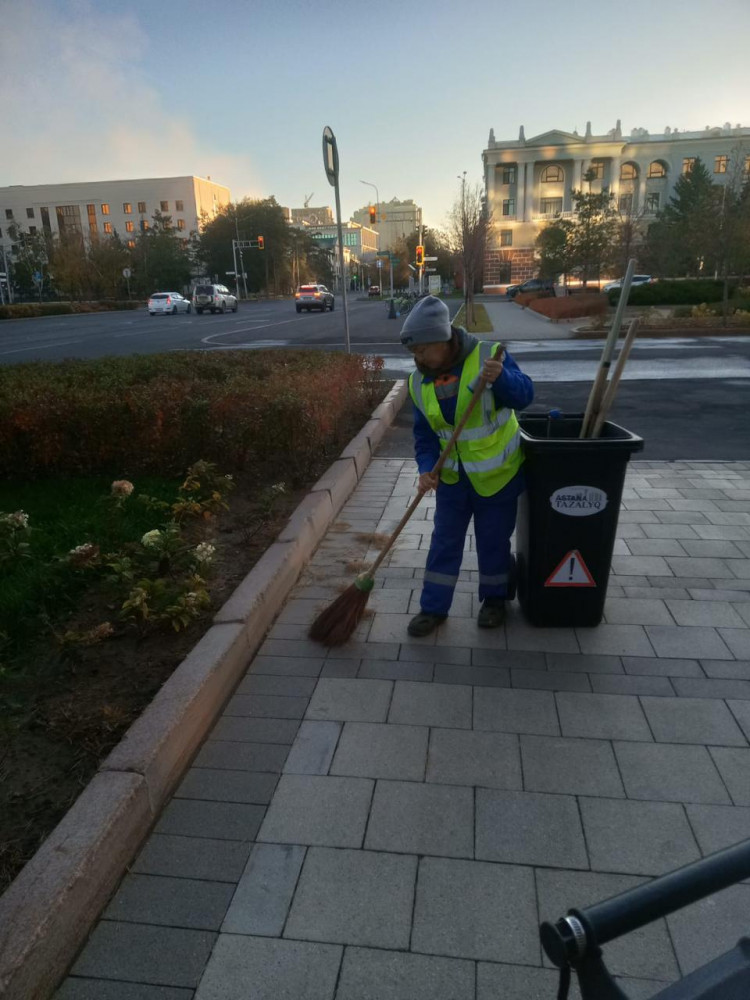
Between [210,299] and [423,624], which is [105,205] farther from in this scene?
[423,624]

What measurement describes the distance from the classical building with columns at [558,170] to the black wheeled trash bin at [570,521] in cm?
6839

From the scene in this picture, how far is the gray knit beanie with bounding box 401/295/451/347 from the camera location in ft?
10.4

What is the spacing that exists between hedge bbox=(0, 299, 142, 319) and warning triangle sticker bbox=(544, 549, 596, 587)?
48605 millimetres

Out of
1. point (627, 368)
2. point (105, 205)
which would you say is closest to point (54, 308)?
point (627, 368)

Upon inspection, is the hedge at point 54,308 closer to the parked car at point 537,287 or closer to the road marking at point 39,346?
the road marking at point 39,346

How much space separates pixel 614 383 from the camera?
11.1 ft

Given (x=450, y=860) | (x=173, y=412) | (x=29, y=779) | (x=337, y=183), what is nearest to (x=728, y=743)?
(x=450, y=860)

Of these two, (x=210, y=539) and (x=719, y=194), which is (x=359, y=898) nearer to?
(x=210, y=539)

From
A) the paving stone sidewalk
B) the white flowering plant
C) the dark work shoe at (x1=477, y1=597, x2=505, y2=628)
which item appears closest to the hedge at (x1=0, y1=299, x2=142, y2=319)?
the white flowering plant

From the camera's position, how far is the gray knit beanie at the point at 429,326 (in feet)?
10.4

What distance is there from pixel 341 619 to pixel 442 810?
1.30 metres

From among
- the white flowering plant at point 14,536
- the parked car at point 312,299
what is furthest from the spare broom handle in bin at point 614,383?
the parked car at point 312,299

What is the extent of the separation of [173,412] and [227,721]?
3.26 m

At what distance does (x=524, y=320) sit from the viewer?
28531 mm
